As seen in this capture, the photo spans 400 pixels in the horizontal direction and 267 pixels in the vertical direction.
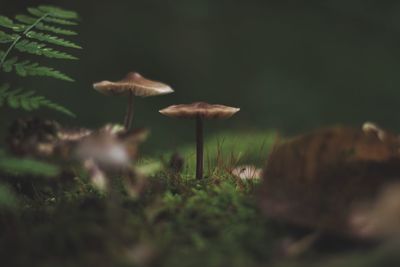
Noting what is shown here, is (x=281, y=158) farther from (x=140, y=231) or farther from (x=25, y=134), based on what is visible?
(x=25, y=134)

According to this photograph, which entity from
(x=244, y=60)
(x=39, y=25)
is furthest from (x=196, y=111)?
(x=244, y=60)

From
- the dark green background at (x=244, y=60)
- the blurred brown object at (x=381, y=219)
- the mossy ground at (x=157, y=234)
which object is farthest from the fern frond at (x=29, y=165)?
the dark green background at (x=244, y=60)

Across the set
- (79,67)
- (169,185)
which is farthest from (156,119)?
(169,185)

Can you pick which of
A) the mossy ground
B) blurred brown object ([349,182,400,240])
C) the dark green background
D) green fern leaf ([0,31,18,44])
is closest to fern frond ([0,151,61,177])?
the mossy ground

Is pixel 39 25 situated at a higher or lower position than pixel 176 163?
higher

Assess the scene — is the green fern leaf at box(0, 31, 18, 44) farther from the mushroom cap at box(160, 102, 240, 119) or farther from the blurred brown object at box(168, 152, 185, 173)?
the blurred brown object at box(168, 152, 185, 173)

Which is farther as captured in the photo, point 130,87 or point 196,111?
point 130,87

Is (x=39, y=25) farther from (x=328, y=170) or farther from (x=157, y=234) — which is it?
(x=328, y=170)
